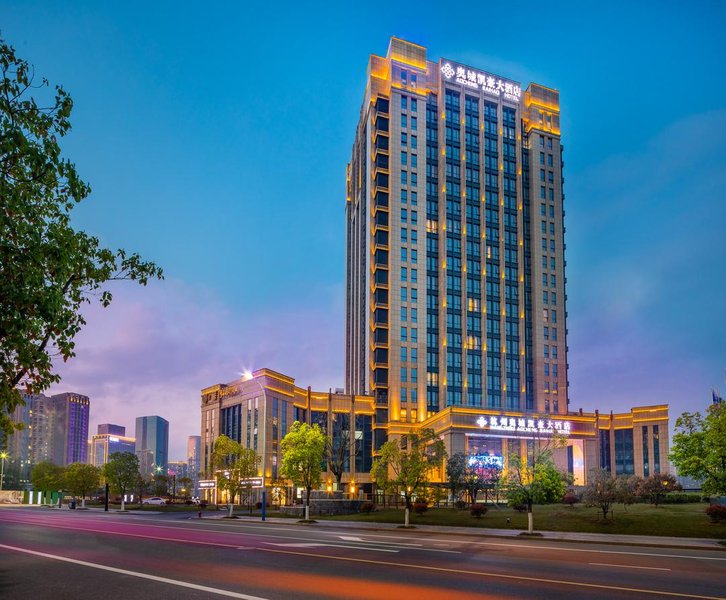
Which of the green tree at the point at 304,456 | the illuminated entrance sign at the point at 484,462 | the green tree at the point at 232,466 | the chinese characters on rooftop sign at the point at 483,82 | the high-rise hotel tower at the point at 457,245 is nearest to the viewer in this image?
the green tree at the point at 304,456

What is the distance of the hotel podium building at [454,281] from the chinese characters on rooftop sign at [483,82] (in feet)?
0.96

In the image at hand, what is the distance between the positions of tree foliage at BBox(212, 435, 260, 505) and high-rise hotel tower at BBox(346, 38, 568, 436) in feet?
139

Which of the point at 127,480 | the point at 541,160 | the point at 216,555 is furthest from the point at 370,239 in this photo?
the point at 216,555

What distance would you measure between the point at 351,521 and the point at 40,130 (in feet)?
144

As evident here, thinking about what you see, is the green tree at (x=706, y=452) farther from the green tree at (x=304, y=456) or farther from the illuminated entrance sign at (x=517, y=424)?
the illuminated entrance sign at (x=517, y=424)

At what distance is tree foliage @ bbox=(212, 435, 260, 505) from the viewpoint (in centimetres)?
7238

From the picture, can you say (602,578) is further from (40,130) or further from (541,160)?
(541,160)

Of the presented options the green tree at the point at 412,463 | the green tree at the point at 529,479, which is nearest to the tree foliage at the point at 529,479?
the green tree at the point at 529,479

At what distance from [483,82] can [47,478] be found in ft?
411

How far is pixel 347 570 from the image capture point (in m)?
18.7

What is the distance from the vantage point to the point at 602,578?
17.4 m

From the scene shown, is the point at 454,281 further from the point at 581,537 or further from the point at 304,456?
the point at 581,537

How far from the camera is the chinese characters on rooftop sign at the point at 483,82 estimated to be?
130 m

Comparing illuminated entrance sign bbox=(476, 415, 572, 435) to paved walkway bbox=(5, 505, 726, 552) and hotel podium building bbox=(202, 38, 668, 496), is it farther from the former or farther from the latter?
paved walkway bbox=(5, 505, 726, 552)
